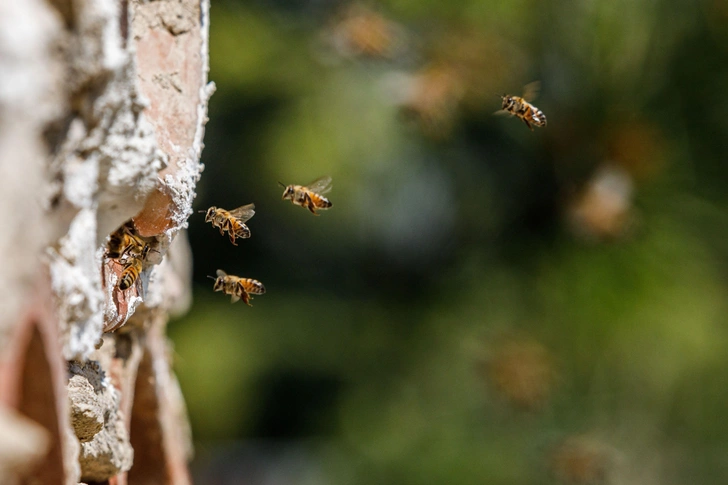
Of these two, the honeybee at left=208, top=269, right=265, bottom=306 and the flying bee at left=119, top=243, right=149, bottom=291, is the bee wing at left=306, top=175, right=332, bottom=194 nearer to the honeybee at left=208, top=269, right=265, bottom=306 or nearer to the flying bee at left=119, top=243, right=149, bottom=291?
the honeybee at left=208, top=269, right=265, bottom=306

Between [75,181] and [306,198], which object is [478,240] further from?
[75,181]

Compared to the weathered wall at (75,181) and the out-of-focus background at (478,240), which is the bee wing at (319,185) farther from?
the out-of-focus background at (478,240)

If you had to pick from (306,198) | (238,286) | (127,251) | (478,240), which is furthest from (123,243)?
(478,240)

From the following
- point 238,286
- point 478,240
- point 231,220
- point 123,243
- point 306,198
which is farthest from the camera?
point 478,240

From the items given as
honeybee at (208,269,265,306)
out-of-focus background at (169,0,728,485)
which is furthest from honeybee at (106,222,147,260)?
out-of-focus background at (169,0,728,485)

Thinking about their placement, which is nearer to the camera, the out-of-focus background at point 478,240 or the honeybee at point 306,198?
the honeybee at point 306,198

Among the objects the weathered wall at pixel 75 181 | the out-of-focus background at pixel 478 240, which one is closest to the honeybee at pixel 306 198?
the weathered wall at pixel 75 181
